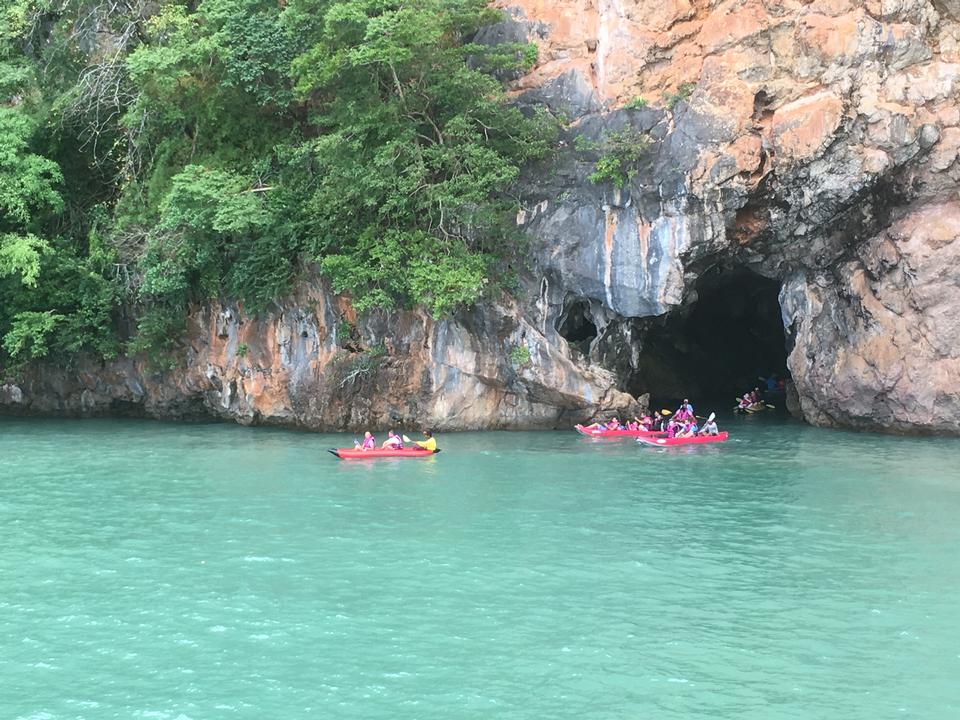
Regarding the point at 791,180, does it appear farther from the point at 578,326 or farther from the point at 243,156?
the point at 243,156

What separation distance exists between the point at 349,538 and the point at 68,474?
7677 mm

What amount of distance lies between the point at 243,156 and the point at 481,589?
55.0 feet

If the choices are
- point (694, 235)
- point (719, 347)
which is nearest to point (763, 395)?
point (719, 347)

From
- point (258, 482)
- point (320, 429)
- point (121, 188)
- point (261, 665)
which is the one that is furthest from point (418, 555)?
point (121, 188)

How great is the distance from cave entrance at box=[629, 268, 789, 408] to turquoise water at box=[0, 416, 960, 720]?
12017 mm

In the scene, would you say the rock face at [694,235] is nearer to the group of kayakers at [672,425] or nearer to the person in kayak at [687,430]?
the group of kayakers at [672,425]

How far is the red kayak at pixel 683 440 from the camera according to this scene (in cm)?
2231

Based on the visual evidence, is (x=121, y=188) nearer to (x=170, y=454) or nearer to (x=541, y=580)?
(x=170, y=454)

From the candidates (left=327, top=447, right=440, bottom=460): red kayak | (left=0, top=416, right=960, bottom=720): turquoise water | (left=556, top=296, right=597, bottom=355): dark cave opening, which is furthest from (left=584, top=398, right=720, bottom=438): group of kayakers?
(left=327, top=447, right=440, bottom=460): red kayak

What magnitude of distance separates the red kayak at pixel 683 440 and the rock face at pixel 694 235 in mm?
2219

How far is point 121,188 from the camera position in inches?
1072

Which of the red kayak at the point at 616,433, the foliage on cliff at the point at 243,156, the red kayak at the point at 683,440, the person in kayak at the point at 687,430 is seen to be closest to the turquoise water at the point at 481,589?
the red kayak at the point at 683,440

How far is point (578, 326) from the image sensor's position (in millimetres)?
25188

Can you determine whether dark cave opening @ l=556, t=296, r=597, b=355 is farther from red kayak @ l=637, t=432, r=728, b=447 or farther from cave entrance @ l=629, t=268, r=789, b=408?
cave entrance @ l=629, t=268, r=789, b=408
